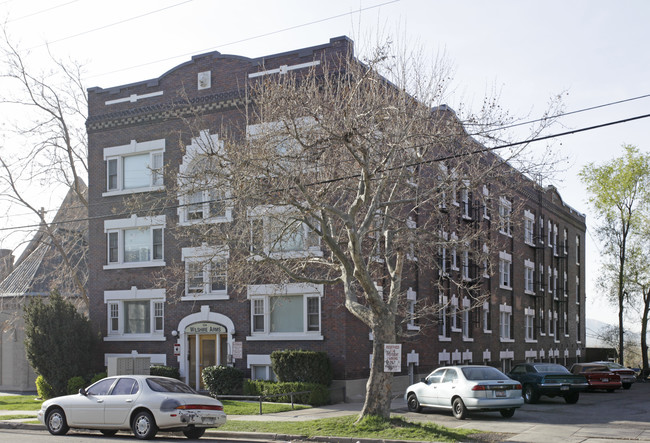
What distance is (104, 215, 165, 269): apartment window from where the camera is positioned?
31.9 meters

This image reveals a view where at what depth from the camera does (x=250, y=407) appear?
24.7 m

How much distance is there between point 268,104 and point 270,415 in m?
9.63

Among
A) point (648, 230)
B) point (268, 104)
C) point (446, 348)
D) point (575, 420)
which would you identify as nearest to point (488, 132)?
point (268, 104)

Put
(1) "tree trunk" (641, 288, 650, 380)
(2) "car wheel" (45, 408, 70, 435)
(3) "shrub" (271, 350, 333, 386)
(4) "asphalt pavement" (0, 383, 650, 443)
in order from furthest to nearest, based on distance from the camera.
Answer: (1) "tree trunk" (641, 288, 650, 380) < (3) "shrub" (271, 350, 333, 386) < (2) "car wheel" (45, 408, 70, 435) < (4) "asphalt pavement" (0, 383, 650, 443)

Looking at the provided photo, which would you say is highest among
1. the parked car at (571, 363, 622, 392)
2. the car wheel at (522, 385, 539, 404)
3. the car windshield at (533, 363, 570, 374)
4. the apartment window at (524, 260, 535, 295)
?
the apartment window at (524, 260, 535, 295)

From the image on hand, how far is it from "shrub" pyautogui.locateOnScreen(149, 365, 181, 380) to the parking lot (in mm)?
9481

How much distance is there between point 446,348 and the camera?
35.2 m

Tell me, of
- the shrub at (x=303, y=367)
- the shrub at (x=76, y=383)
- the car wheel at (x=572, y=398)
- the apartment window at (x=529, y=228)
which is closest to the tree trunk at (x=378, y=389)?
the shrub at (x=303, y=367)

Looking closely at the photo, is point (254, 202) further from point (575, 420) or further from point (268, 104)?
point (575, 420)

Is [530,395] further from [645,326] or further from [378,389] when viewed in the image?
[645,326]

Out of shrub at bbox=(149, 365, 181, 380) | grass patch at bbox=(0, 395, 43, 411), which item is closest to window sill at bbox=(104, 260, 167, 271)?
shrub at bbox=(149, 365, 181, 380)

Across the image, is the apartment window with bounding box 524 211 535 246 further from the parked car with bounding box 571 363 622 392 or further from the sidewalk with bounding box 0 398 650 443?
the sidewalk with bounding box 0 398 650 443

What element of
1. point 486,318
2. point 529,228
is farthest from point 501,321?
point 529,228

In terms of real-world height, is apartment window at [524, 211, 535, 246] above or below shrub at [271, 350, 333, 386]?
above
